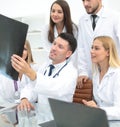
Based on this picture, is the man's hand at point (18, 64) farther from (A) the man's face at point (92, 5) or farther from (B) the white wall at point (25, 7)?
(B) the white wall at point (25, 7)

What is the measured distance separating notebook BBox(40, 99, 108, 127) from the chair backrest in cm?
89

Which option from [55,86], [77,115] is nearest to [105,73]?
[55,86]

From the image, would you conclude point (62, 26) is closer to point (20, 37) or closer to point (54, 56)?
point (54, 56)

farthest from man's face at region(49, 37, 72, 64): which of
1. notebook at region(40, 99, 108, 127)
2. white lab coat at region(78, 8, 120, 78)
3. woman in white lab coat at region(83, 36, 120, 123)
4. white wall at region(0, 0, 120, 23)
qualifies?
white wall at region(0, 0, 120, 23)

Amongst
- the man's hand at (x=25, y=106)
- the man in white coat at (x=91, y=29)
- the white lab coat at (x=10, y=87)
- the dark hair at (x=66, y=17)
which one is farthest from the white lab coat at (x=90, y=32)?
the man's hand at (x=25, y=106)

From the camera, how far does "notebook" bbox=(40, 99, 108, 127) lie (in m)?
0.96

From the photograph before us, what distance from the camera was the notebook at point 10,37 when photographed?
4.63ft

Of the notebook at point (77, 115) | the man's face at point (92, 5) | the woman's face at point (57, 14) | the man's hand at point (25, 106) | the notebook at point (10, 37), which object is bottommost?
the man's hand at point (25, 106)

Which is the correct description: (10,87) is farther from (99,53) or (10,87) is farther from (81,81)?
(99,53)

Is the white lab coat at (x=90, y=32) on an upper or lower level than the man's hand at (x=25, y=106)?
upper

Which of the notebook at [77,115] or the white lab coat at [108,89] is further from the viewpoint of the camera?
the white lab coat at [108,89]

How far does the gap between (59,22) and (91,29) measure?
0.98 feet

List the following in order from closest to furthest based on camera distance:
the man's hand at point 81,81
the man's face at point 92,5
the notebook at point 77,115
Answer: the notebook at point 77,115 < the man's hand at point 81,81 < the man's face at point 92,5

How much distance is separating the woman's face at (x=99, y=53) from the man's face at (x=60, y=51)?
0.21 meters
